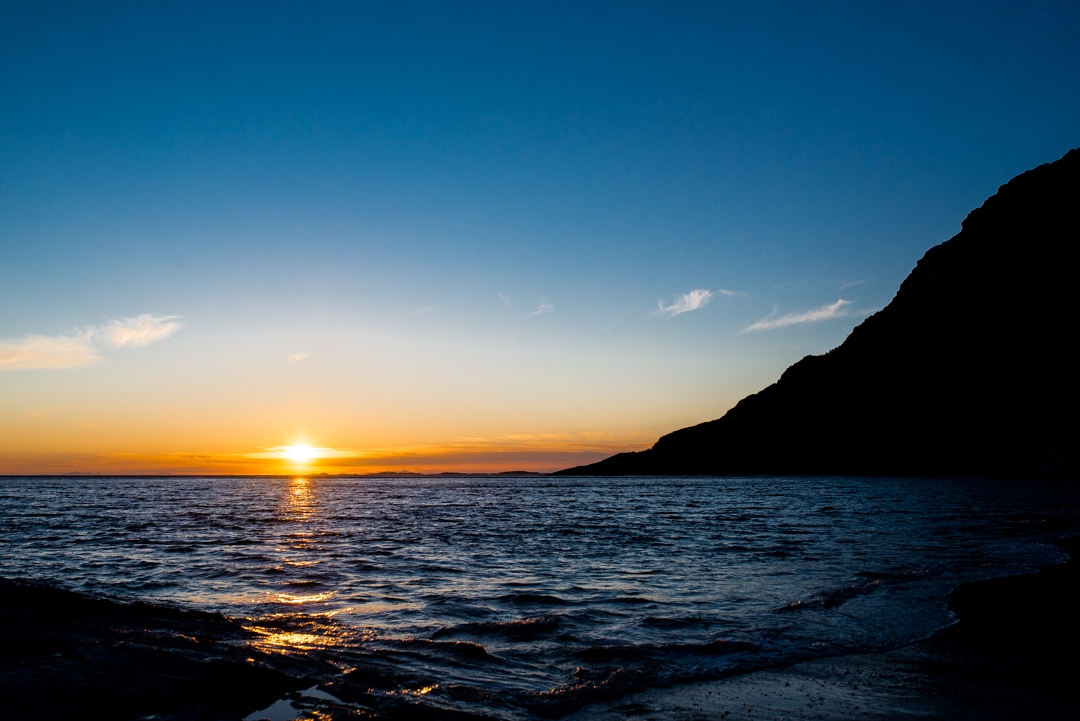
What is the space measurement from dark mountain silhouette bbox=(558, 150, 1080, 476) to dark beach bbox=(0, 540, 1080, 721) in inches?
4807

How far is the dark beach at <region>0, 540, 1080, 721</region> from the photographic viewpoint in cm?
725

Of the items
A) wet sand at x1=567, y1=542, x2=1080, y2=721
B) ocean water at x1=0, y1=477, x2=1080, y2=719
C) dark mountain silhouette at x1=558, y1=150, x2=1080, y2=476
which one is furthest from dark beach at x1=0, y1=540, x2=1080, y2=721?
dark mountain silhouette at x1=558, y1=150, x2=1080, y2=476

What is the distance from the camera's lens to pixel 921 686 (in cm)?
845

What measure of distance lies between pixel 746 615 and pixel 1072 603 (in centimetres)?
656

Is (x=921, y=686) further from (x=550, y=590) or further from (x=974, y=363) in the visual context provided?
(x=974, y=363)

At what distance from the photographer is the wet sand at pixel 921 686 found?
24.7ft

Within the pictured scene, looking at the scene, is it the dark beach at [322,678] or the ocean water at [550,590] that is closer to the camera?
the dark beach at [322,678]

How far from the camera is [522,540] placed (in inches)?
1152

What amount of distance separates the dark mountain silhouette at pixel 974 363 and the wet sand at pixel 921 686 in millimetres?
120460

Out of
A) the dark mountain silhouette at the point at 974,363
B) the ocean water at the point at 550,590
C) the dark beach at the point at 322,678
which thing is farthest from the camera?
the dark mountain silhouette at the point at 974,363

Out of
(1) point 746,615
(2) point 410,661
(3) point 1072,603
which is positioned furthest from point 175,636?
(3) point 1072,603

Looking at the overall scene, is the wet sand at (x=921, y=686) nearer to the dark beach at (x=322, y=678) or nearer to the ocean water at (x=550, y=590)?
the dark beach at (x=322, y=678)

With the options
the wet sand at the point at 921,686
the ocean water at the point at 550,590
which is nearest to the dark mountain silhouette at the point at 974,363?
the ocean water at the point at 550,590

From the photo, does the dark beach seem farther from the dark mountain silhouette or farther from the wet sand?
the dark mountain silhouette
